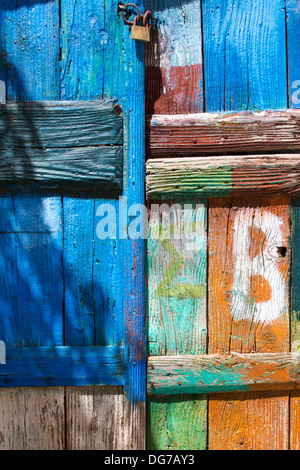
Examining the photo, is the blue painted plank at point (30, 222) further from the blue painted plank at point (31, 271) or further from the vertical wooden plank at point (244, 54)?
the vertical wooden plank at point (244, 54)

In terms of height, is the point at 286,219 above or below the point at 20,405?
above

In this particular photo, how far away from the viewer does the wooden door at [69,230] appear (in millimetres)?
1601

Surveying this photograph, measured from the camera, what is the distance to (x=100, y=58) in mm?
1608

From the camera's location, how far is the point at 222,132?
163cm

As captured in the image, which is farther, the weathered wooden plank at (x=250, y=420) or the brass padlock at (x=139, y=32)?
the weathered wooden plank at (x=250, y=420)

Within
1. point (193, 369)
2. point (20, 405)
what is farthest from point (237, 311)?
point (20, 405)

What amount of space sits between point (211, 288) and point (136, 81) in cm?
102

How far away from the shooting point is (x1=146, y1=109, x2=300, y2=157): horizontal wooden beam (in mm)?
1630

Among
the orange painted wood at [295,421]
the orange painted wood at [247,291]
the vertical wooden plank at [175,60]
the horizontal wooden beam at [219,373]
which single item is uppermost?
the vertical wooden plank at [175,60]

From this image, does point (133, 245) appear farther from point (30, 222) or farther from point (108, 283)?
point (30, 222)

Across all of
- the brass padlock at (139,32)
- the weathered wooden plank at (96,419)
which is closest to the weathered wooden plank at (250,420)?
the weathered wooden plank at (96,419)

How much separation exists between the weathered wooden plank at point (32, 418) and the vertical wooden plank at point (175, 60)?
4.76ft
